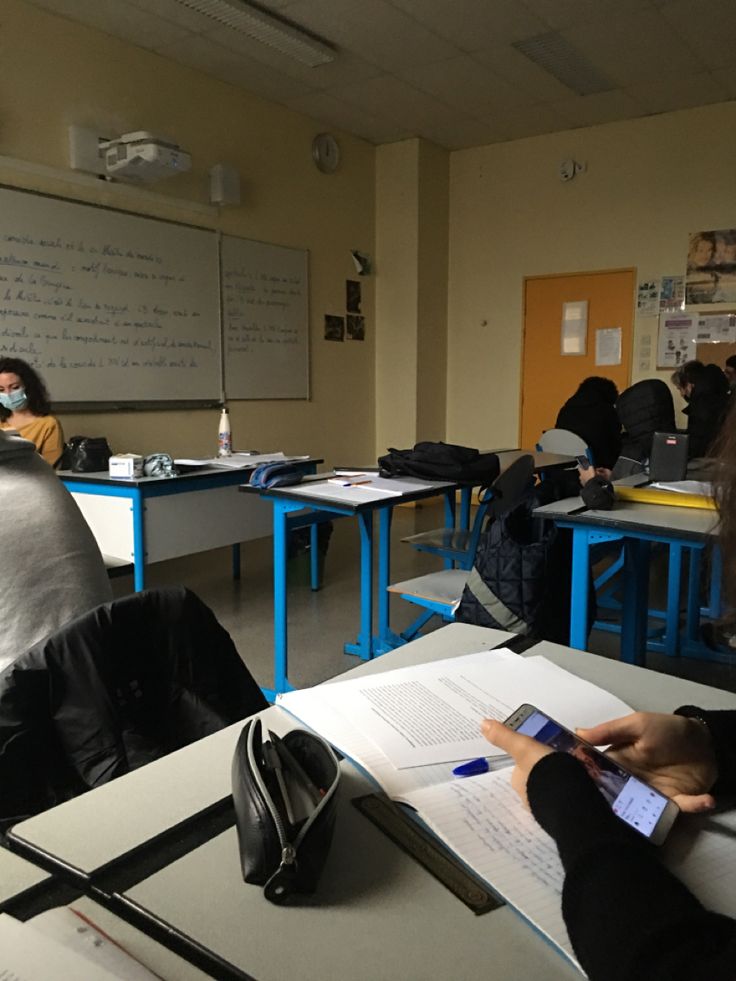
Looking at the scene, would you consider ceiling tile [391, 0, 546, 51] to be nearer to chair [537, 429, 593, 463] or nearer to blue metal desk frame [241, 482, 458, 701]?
chair [537, 429, 593, 463]

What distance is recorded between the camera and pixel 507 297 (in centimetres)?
642

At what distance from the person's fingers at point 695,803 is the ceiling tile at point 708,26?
4455mm

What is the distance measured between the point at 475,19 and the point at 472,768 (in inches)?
175

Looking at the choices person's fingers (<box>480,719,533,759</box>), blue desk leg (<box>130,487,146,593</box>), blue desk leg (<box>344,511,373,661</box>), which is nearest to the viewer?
person's fingers (<box>480,719,533,759</box>)

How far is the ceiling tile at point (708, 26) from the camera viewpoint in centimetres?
407

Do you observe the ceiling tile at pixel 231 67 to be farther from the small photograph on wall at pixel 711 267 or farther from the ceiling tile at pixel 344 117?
the small photograph on wall at pixel 711 267

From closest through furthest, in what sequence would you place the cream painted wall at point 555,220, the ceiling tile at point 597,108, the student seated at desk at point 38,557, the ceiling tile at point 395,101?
the student seated at desk at point 38,557
the ceiling tile at point 395,101
the ceiling tile at point 597,108
the cream painted wall at point 555,220

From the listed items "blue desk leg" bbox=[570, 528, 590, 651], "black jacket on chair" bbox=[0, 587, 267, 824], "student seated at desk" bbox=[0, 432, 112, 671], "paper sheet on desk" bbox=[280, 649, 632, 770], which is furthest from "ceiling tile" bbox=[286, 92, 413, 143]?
"paper sheet on desk" bbox=[280, 649, 632, 770]

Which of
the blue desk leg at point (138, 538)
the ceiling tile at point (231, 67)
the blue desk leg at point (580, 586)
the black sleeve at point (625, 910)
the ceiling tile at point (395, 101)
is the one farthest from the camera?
the ceiling tile at point (395, 101)

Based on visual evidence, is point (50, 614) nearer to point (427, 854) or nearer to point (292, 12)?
point (427, 854)

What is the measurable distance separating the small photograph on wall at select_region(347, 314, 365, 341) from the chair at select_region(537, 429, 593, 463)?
2.48m

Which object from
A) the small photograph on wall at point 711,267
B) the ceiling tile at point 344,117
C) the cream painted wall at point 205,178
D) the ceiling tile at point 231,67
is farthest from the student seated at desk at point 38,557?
the small photograph on wall at point 711,267

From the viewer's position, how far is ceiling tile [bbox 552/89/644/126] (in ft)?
17.4

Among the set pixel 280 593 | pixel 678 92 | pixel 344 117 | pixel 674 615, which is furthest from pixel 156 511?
pixel 678 92
